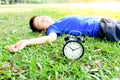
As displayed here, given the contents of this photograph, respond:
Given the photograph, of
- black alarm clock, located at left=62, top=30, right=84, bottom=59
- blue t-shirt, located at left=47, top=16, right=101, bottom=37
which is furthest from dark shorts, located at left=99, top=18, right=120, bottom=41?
black alarm clock, located at left=62, top=30, right=84, bottom=59

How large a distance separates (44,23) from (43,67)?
1.63m

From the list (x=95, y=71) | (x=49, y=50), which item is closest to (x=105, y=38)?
(x=49, y=50)

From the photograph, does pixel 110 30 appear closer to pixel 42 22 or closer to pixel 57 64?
pixel 42 22

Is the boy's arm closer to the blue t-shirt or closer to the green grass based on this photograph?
the green grass

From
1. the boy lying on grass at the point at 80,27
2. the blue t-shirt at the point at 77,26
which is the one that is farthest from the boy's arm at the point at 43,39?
the blue t-shirt at the point at 77,26

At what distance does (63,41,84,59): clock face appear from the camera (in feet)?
9.89

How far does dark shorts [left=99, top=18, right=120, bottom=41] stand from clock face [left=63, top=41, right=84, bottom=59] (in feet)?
3.10

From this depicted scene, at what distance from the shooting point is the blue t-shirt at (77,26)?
13.6 ft

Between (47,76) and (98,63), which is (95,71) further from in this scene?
(47,76)

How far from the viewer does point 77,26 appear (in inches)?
166

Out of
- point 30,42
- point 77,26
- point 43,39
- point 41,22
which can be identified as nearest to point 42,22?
point 41,22

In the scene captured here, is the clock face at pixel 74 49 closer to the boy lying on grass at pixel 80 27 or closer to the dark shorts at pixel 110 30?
the boy lying on grass at pixel 80 27

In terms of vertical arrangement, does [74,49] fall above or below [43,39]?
above

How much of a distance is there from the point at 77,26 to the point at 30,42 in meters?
0.88
